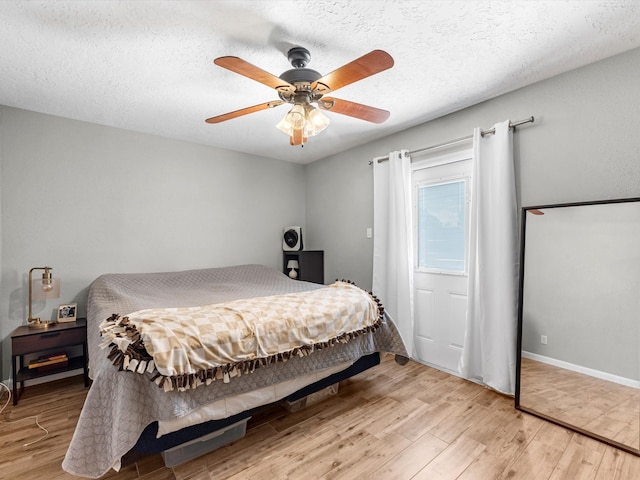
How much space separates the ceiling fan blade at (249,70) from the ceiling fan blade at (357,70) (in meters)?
0.20

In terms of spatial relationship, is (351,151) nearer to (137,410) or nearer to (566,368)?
(566,368)

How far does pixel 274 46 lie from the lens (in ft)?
6.12

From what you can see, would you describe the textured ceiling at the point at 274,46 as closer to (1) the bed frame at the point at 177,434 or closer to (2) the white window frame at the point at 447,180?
(2) the white window frame at the point at 447,180

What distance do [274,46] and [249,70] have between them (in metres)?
0.45

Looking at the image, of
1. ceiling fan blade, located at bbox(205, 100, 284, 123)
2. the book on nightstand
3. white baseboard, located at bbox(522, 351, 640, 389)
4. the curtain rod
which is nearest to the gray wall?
the curtain rod

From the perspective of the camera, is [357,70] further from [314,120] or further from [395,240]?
[395,240]

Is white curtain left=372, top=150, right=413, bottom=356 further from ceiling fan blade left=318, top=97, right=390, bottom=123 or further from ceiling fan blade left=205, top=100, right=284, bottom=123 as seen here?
ceiling fan blade left=205, top=100, right=284, bottom=123

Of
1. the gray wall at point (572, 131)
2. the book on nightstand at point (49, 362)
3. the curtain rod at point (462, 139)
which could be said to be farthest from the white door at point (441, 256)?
the book on nightstand at point (49, 362)

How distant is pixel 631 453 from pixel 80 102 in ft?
15.0

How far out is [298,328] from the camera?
1972 millimetres

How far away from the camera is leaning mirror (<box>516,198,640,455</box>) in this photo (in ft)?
6.11

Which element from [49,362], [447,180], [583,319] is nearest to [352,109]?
[447,180]

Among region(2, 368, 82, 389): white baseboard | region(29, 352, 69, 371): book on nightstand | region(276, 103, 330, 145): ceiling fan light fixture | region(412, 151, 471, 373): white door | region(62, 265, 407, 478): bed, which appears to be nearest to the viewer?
region(62, 265, 407, 478): bed

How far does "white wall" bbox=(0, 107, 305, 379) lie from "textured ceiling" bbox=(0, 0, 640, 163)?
1.45 ft
